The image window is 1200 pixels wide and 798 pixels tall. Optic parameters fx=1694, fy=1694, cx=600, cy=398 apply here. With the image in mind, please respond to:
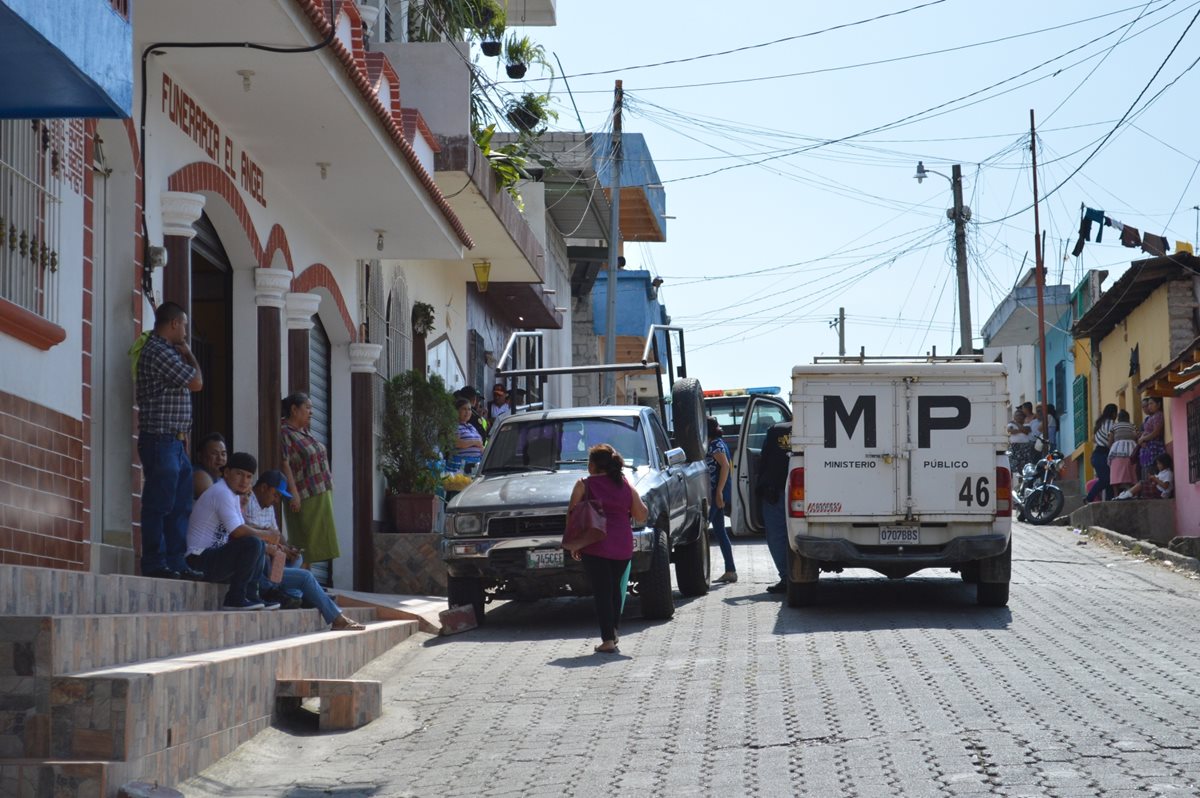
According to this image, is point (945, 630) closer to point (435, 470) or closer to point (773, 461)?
point (773, 461)

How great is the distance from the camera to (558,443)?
15391 millimetres

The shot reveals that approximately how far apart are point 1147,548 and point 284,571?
41.3ft

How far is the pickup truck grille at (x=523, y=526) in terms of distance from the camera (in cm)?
1378

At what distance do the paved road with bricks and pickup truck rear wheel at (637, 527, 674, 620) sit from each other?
20cm

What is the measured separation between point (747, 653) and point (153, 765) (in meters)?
5.23

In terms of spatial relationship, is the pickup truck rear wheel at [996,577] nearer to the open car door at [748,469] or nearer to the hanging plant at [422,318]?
the open car door at [748,469]

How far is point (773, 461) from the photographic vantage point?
52.9ft

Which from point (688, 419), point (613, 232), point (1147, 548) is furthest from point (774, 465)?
point (613, 232)

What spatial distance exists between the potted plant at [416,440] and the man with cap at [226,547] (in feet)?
23.7

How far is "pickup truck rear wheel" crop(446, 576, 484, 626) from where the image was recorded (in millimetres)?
14180

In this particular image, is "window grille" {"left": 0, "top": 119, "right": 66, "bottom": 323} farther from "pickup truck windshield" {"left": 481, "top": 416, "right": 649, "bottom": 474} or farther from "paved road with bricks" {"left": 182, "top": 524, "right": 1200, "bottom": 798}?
"pickup truck windshield" {"left": 481, "top": 416, "right": 649, "bottom": 474}

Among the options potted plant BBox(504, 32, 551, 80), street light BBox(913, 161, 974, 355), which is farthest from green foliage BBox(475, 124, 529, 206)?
street light BBox(913, 161, 974, 355)

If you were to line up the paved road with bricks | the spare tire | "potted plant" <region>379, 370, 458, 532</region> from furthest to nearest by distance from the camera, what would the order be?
"potted plant" <region>379, 370, 458, 532</region>, the spare tire, the paved road with bricks

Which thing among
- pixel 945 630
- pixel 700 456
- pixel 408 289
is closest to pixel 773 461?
pixel 700 456
